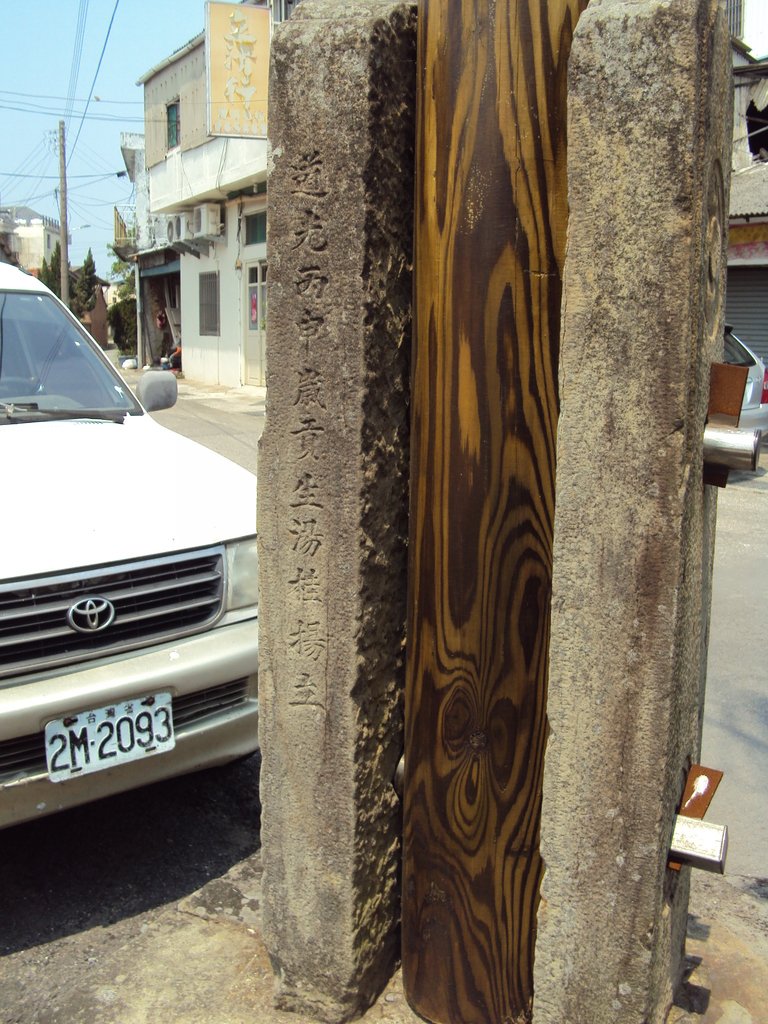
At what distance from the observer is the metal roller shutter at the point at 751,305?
47.8 feet

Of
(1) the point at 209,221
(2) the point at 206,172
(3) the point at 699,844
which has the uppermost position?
(2) the point at 206,172

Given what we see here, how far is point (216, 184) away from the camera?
20344 millimetres

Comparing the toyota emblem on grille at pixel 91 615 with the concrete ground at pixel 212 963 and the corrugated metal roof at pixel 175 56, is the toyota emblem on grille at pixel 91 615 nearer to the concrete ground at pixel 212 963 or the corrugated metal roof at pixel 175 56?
the concrete ground at pixel 212 963

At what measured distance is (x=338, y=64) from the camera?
81.6 inches

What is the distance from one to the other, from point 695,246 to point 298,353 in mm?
874

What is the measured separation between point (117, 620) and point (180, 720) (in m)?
0.37

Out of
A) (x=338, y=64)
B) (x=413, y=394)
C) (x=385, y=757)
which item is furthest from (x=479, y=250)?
(x=385, y=757)

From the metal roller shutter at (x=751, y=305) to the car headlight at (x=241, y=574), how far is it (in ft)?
42.4

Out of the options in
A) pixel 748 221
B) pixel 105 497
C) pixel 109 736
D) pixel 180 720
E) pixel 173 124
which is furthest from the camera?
pixel 173 124

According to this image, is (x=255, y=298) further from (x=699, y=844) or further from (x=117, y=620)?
(x=699, y=844)

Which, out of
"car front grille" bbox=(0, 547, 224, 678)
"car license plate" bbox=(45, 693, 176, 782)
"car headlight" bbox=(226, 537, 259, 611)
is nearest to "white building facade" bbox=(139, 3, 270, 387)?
"car headlight" bbox=(226, 537, 259, 611)

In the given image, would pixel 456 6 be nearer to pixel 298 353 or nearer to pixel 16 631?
pixel 298 353

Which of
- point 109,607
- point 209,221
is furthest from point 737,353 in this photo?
point 209,221

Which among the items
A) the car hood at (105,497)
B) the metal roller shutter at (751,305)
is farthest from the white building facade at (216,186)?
the car hood at (105,497)
